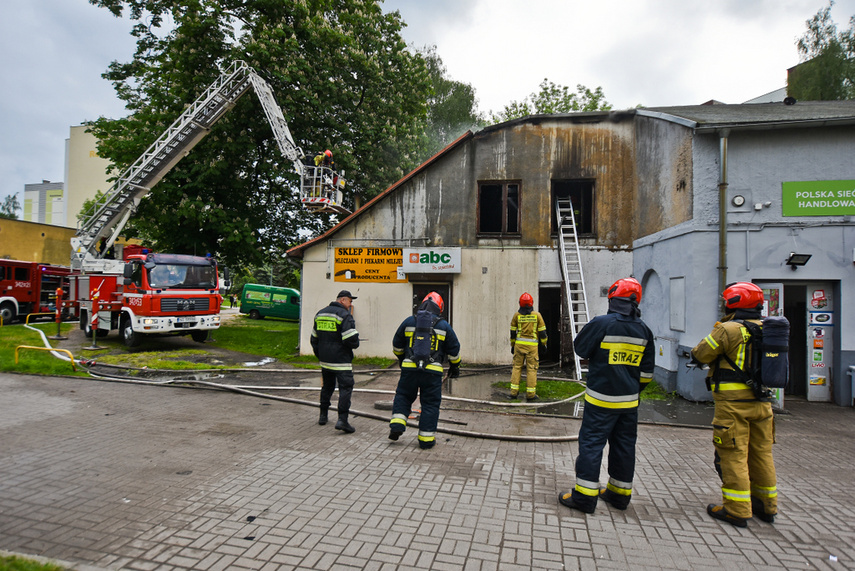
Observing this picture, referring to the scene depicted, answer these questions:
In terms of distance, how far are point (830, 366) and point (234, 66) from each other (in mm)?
18018

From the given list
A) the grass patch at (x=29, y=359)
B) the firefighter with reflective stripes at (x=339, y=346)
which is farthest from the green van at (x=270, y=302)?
the firefighter with reflective stripes at (x=339, y=346)

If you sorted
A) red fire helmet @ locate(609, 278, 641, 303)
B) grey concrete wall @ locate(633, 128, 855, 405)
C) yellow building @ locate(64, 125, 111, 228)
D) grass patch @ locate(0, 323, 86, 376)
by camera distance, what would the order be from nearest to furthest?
red fire helmet @ locate(609, 278, 641, 303) < grey concrete wall @ locate(633, 128, 855, 405) < grass patch @ locate(0, 323, 86, 376) < yellow building @ locate(64, 125, 111, 228)

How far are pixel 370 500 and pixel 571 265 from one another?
29.1 ft

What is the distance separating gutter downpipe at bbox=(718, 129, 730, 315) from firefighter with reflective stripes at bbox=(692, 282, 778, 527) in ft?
15.4

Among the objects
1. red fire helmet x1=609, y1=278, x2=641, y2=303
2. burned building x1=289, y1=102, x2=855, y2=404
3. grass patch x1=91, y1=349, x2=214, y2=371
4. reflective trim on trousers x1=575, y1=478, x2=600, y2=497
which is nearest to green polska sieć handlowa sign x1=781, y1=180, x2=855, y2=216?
burned building x1=289, y1=102, x2=855, y2=404

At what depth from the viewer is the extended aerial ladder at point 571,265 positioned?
427 inches

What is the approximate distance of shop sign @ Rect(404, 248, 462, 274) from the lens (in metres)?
12.0

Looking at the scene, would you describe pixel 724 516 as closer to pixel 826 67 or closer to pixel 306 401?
pixel 306 401

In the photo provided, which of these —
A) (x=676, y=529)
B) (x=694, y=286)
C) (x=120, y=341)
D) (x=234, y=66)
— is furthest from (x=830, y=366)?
(x=120, y=341)

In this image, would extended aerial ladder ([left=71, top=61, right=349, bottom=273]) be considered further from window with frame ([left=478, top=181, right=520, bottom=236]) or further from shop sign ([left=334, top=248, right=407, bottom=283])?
window with frame ([left=478, top=181, right=520, bottom=236])

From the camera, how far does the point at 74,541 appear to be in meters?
3.28

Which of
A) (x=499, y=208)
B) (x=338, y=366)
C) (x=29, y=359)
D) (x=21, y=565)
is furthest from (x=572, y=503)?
(x=29, y=359)

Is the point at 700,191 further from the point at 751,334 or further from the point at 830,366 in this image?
the point at 751,334

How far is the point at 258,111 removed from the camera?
17078mm
